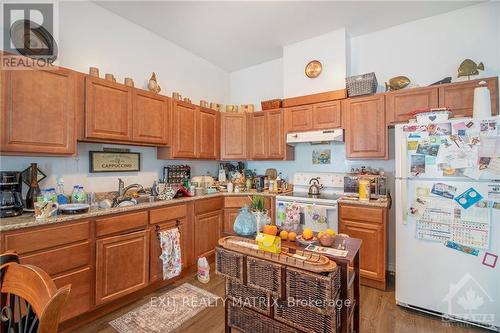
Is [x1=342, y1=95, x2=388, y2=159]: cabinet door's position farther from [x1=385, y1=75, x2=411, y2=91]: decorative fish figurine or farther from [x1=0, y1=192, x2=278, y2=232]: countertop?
[x1=0, y1=192, x2=278, y2=232]: countertop

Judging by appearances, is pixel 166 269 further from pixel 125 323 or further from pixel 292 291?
pixel 292 291

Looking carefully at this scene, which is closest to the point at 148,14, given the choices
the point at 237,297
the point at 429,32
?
the point at 237,297

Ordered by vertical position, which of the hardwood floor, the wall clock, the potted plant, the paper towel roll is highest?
the wall clock

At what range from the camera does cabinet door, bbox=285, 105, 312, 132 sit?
3131 millimetres

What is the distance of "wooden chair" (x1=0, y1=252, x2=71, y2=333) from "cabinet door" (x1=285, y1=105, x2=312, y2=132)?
2935mm

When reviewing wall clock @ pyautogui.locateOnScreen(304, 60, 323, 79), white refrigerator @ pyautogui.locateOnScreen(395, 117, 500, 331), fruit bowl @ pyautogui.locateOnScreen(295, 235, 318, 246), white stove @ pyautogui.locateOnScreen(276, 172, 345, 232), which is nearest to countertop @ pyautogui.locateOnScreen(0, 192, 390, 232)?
white stove @ pyautogui.locateOnScreen(276, 172, 345, 232)

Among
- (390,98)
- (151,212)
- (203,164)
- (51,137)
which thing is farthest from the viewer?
(203,164)

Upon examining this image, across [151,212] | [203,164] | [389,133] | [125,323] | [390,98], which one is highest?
[390,98]

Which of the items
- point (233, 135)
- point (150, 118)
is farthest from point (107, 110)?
point (233, 135)

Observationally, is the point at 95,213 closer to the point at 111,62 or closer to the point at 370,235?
the point at 111,62

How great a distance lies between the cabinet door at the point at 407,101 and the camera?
2.40 metres

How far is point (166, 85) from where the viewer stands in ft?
10.5

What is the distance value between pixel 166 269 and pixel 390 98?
312 cm

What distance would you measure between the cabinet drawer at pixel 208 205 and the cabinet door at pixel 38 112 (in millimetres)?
1402
